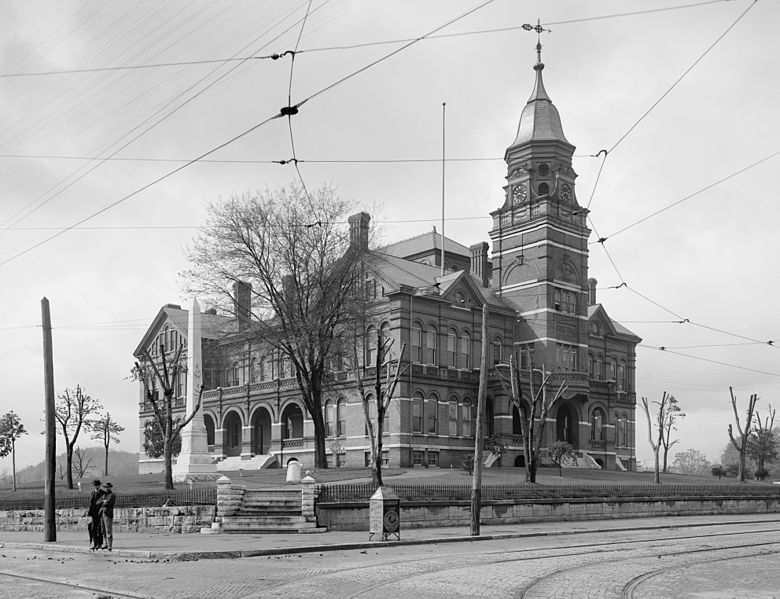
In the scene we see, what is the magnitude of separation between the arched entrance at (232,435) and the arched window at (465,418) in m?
19.1

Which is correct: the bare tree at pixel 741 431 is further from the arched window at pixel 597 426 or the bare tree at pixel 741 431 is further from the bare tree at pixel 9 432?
the bare tree at pixel 9 432

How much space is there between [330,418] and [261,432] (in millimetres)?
10433

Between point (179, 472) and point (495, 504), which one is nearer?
point (495, 504)

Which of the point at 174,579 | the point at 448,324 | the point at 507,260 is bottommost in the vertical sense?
the point at 174,579

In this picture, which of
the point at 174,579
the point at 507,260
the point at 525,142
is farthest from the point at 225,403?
the point at 174,579

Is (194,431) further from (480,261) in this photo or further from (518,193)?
(480,261)

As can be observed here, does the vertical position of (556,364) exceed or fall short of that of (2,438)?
it exceeds it

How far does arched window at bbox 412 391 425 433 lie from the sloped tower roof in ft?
64.8

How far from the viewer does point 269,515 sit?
94.0 ft

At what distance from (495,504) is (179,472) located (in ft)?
59.2

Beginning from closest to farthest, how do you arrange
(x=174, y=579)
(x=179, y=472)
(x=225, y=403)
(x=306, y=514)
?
(x=174, y=579) → (x=306, y=514) → (x=179, y=472) → (x=225, y=403)

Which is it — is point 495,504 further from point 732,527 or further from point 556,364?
point 556,364

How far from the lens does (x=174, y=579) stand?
1523 centimetres

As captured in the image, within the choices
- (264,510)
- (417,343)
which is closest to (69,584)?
(264,510)
